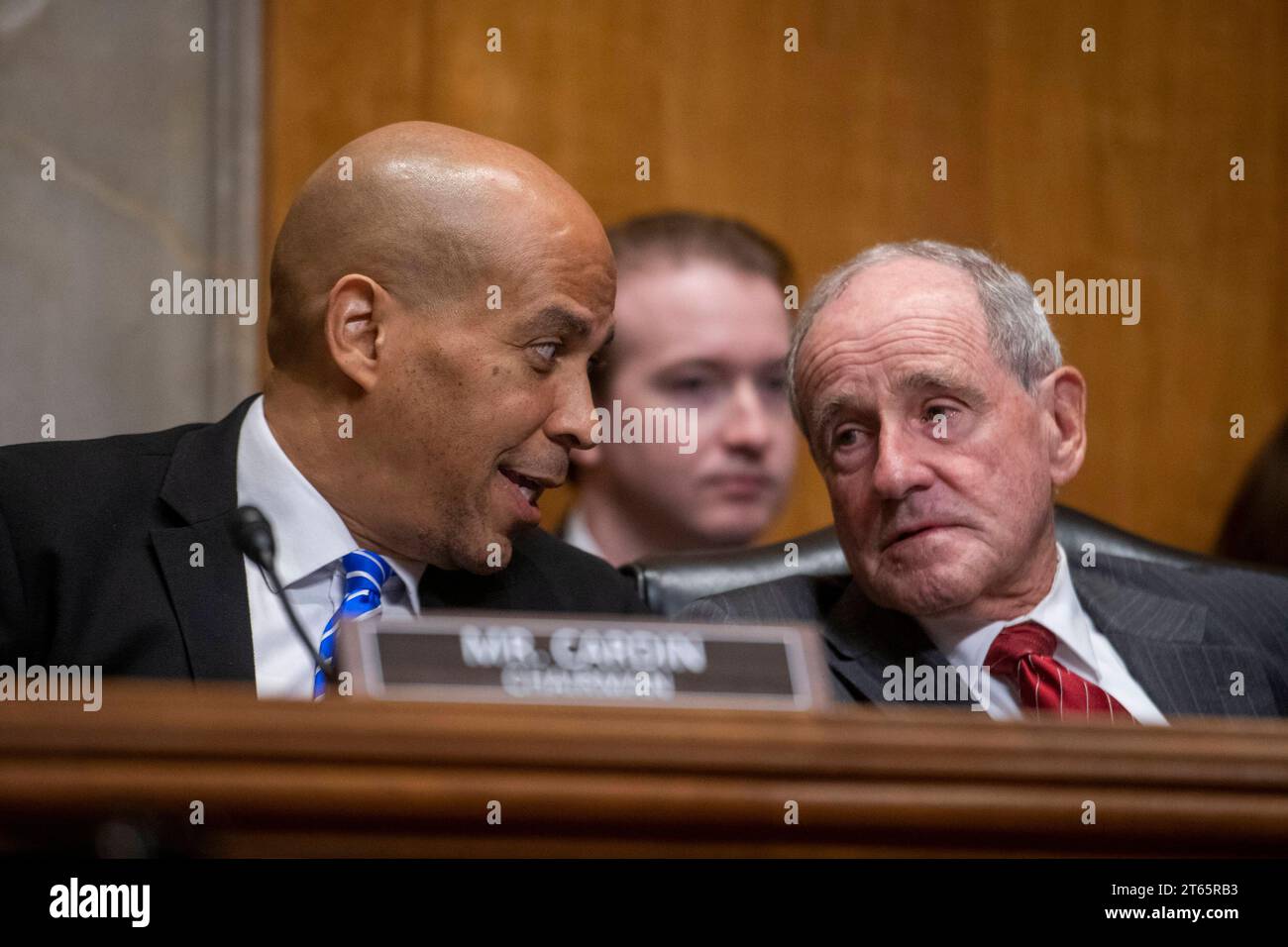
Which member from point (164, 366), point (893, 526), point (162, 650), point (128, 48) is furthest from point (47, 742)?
point (128, 48)

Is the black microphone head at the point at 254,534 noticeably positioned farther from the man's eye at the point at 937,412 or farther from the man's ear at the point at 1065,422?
the man's ear at the point at 1065,422

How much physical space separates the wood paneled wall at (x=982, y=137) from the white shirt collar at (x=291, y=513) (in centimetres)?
138

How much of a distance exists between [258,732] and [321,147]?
2339 mm

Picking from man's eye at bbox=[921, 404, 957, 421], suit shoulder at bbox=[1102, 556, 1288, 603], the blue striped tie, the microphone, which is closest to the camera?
the microphone

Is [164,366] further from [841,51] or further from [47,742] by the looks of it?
[47,742]

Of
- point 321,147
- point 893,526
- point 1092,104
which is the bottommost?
point 893,526

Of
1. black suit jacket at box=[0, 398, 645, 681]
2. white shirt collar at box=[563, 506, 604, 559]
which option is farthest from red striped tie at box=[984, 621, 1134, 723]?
white shirt collar at box=[563, 506, 604, 559]

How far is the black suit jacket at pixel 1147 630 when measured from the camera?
5.89ft

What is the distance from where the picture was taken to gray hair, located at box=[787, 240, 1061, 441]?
1.83 meters

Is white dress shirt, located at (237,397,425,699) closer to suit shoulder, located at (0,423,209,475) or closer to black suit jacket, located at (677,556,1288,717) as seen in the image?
suit shoulder, located at (0,423,209,475)

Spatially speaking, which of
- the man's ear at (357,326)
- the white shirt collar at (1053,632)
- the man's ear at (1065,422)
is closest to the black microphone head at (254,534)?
the man's ear at (357,326)

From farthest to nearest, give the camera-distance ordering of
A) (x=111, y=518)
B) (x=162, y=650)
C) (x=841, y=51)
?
(x=841, y=51) → (x=111, y=518) → (x=162, y=650)

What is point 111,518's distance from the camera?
1.68 metres

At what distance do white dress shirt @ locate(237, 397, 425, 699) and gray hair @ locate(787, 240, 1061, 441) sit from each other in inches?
22.2
